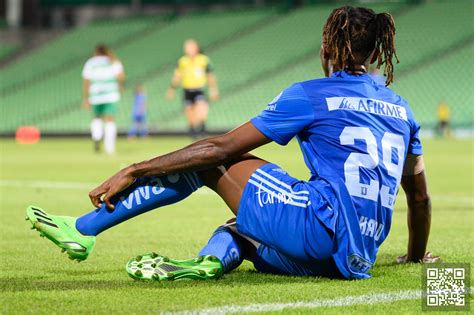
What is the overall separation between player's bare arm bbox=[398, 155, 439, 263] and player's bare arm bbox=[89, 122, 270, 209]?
105cm

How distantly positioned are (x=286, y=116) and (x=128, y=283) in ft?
3.79

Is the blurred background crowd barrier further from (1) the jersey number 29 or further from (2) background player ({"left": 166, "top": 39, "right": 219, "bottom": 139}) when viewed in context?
(1) the jersey number 29

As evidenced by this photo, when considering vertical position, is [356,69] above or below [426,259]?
above

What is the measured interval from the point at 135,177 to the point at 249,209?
580 mm

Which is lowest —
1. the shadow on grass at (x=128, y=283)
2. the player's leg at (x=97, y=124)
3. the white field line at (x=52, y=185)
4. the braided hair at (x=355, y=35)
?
the player's leg at (x=97, y=124)

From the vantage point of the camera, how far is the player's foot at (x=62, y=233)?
200 inches

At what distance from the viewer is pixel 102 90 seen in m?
20.6

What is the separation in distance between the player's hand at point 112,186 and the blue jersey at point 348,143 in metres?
0.67

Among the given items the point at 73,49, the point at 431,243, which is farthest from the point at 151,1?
the point at 431,243

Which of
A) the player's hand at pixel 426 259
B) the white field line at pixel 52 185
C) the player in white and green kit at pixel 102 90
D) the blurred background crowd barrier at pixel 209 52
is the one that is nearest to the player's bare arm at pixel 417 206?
the player's hand at pixel 426 259

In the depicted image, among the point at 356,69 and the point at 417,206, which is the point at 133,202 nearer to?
the point at 356,69

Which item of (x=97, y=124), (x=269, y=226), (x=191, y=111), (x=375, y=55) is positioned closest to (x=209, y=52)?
(x=191, y=111)

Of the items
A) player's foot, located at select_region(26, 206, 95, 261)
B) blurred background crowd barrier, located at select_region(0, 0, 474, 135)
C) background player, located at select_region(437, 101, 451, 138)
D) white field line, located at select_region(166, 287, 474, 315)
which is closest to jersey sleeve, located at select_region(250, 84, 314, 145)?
white field line, located at select_region(166, 287, 474, 315)

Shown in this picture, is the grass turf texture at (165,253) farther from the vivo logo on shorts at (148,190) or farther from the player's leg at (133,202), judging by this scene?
the vivo logo on shorts at (148,190)
